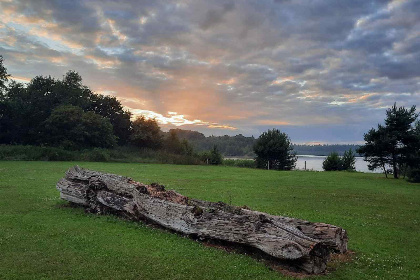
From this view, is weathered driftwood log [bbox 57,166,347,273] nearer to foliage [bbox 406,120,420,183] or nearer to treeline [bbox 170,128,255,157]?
foliage [bbox 406,120,420,183]

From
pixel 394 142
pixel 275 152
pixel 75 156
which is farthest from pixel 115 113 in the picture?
pixel 394 142

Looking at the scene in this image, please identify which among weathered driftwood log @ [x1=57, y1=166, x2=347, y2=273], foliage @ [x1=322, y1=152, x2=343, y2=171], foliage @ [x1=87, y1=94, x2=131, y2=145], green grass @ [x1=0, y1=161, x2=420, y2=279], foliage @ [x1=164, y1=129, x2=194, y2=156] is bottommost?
green grass @ [x1=0, y1=161, x2=420, y2=279]

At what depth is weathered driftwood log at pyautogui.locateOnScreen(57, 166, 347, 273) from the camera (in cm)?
683

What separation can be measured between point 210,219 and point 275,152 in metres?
51.6

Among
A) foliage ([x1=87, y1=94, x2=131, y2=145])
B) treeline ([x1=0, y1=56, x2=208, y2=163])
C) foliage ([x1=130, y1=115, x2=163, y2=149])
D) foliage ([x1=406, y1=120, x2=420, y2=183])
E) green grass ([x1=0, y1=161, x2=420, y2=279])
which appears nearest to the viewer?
green grass ([x1=0, y1=161, x2=420, y2=279])

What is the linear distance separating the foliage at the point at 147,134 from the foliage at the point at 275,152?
68.8ft

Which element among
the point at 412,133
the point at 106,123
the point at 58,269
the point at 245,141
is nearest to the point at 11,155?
the point at 106,123

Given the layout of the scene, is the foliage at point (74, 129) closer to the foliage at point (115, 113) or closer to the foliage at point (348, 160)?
the foliage at point (115, 113)

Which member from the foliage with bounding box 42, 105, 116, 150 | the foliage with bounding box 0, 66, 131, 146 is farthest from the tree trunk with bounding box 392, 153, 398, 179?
the foliage with bounding box 0, 66, 131, 146

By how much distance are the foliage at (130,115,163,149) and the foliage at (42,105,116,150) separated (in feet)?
25.6

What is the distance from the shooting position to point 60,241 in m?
8.26

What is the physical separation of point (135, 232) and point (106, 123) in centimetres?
5159

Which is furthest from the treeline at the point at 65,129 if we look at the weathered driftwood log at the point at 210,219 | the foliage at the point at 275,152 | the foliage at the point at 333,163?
the weathered driftwood log at the point at 210,219

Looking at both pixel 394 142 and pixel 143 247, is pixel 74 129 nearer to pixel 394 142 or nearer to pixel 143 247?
pixel 394 142
